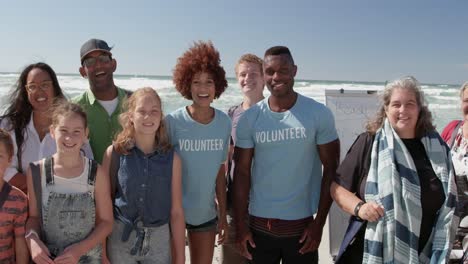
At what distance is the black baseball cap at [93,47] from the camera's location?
3.50m

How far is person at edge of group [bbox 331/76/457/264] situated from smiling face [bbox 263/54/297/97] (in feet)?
2.23

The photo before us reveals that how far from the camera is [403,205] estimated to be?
266 cm

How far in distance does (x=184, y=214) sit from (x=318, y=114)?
1251 mm

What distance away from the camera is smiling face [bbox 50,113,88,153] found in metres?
2.62

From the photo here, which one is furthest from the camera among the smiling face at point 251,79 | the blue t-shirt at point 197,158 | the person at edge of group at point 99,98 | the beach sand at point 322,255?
the beach sand at point 322,255

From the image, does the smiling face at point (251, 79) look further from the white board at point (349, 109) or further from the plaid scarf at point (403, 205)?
the plaid scarf at point (403, 205)

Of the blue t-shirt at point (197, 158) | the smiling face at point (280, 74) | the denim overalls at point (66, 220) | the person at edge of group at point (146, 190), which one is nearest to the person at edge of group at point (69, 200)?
the denim overalls at point (66, 220)

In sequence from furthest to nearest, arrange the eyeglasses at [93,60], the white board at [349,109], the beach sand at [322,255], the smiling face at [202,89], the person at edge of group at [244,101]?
the beach sand at [322,255] < the white board at [349,109] < the person at edge of group at [244,101] < the eyeglasses at [93,60] < the smiling face at [202,89]

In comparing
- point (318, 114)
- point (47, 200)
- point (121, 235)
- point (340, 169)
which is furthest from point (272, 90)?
point (47, 200)

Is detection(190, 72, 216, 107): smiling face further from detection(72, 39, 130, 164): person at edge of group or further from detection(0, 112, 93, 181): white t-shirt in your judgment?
detection(0, 112, 93, 181): white t-shirt

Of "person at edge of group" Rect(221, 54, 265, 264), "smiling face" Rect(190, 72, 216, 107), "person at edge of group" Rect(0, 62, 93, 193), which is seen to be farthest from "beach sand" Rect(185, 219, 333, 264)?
"smiling face" Rect(190, 72, 216, 107)

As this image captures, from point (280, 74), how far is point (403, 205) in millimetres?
1256

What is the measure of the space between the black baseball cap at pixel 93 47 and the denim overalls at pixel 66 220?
126 centimetres

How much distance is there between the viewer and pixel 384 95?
2.85m
